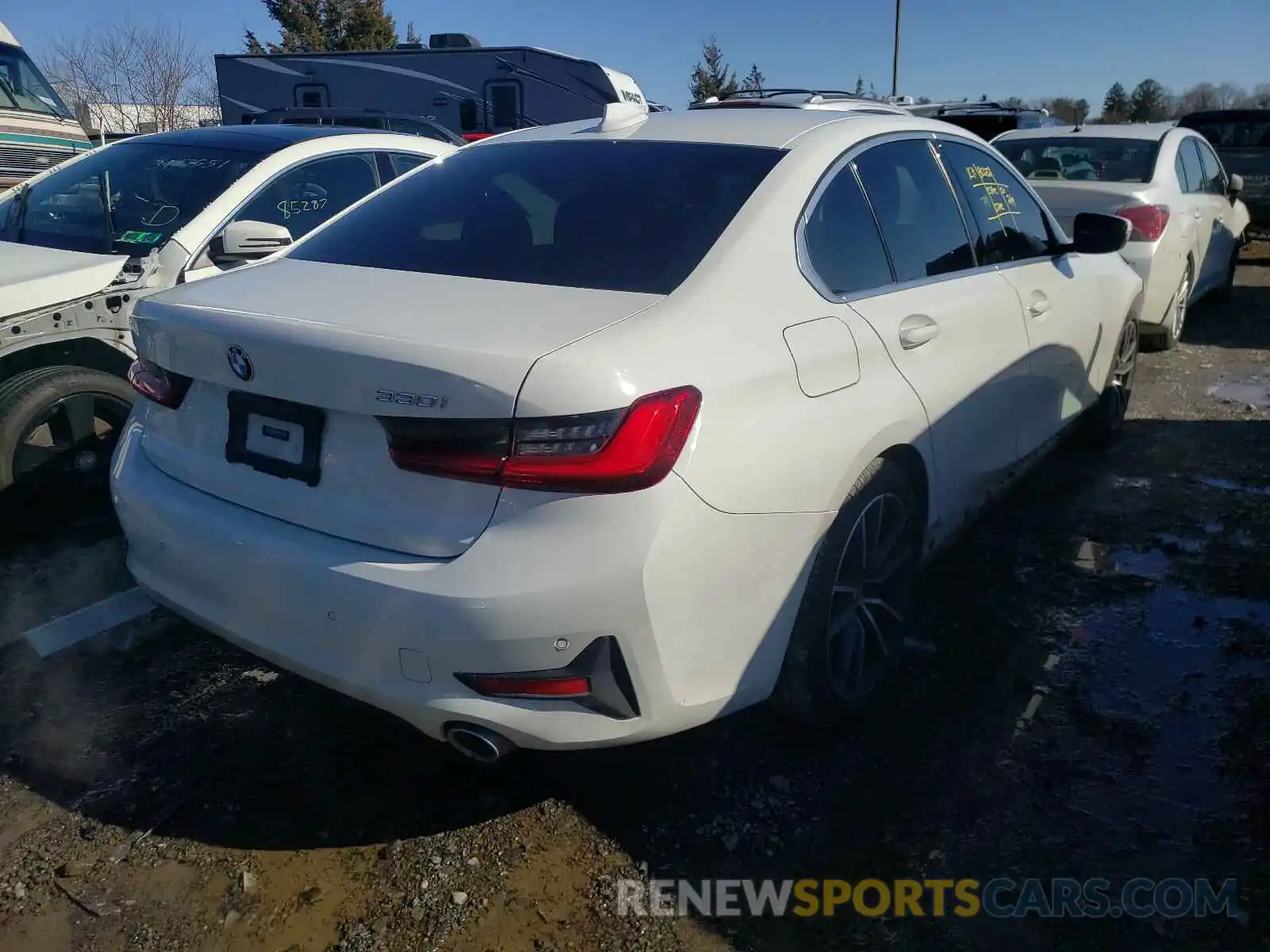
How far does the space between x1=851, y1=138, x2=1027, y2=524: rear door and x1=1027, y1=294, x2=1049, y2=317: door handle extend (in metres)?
0.14

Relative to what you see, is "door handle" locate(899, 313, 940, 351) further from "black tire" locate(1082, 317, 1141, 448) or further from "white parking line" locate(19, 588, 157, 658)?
"white parking line" locate(19, 588, 157, 658)

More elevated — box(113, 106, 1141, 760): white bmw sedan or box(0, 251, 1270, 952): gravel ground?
box(113, 106, 1141, 760): white bmw sedan

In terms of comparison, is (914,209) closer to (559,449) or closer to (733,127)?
(733,127)

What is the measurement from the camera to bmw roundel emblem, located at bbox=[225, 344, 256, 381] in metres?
2.31

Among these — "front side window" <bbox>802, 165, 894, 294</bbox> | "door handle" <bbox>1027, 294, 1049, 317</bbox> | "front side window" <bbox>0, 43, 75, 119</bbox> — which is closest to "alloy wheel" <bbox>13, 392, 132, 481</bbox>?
"front side window" <bbox>802, 165, 894, 294</bbox>

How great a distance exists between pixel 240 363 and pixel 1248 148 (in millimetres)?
14686

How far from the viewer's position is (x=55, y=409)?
3.95 m

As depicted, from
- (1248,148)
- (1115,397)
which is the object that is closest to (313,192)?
(1115,397)

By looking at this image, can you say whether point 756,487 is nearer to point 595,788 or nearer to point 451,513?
point 451,513

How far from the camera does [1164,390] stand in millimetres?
6895

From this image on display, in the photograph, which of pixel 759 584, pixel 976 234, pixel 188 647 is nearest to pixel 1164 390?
pixel 976 234

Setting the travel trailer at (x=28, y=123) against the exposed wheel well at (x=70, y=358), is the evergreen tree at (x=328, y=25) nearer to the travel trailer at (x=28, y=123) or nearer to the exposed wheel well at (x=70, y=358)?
the travel trailer at (x=28, y=123)

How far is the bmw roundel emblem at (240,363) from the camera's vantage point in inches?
90.9

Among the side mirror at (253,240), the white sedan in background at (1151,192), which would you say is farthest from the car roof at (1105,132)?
the side mirror at (253,240)
